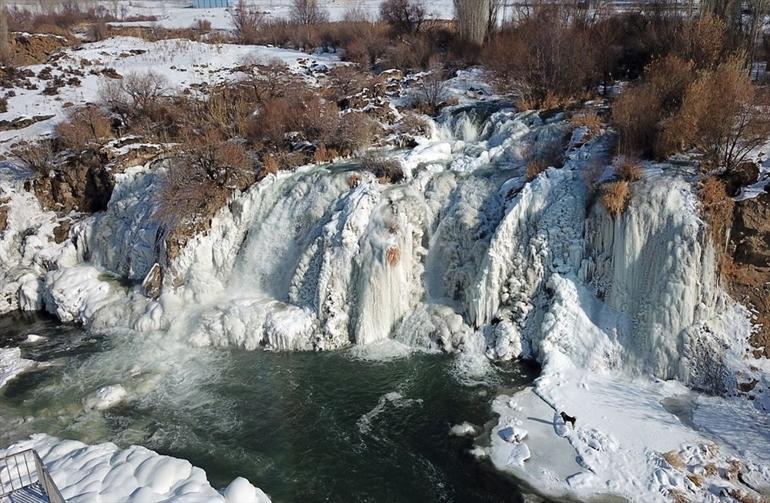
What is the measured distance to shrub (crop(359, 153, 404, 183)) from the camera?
18406 mm

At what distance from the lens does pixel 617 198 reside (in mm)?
13977

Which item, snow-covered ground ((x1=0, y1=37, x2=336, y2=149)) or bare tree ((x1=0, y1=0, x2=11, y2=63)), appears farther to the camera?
bare tree ((x1=0, y1=0, x2=11, y2=63))

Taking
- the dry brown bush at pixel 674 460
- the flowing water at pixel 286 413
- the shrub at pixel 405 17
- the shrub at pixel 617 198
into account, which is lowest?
the flowing water at pixel 286 413

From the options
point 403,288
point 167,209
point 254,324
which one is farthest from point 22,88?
point 403,288

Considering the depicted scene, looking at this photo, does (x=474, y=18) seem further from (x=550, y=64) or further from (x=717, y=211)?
(x=717, y=211)

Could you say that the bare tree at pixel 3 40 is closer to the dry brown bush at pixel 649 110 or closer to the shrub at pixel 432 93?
the shrub at pixel 432 93

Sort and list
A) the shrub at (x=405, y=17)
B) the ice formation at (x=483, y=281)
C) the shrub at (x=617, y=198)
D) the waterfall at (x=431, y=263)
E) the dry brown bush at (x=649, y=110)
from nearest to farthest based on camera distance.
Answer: the ice formation at (x=483, y=281)
the waterfall at (x=431, y=263)
the shrub at (x=617, y=198)
the dry brown bush at (x=649, y=110)
the shrub at (x=405, y=17)

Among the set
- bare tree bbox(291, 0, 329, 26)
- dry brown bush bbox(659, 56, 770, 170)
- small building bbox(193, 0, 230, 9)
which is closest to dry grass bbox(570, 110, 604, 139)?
dry brown bush bbox(659, 56, 770, 170)

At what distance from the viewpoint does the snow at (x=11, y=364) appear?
14.7 meters

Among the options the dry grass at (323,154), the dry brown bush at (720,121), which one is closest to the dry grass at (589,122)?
the dry brown bush at (720,121)

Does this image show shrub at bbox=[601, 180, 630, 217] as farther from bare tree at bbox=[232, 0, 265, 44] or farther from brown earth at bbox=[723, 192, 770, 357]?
bare tree at bbox=[232, 0, 265, 44]

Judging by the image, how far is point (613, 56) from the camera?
25.0m

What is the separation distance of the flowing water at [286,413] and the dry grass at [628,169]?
18.9 feet

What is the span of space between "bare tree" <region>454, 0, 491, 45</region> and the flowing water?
25117 millimetres
